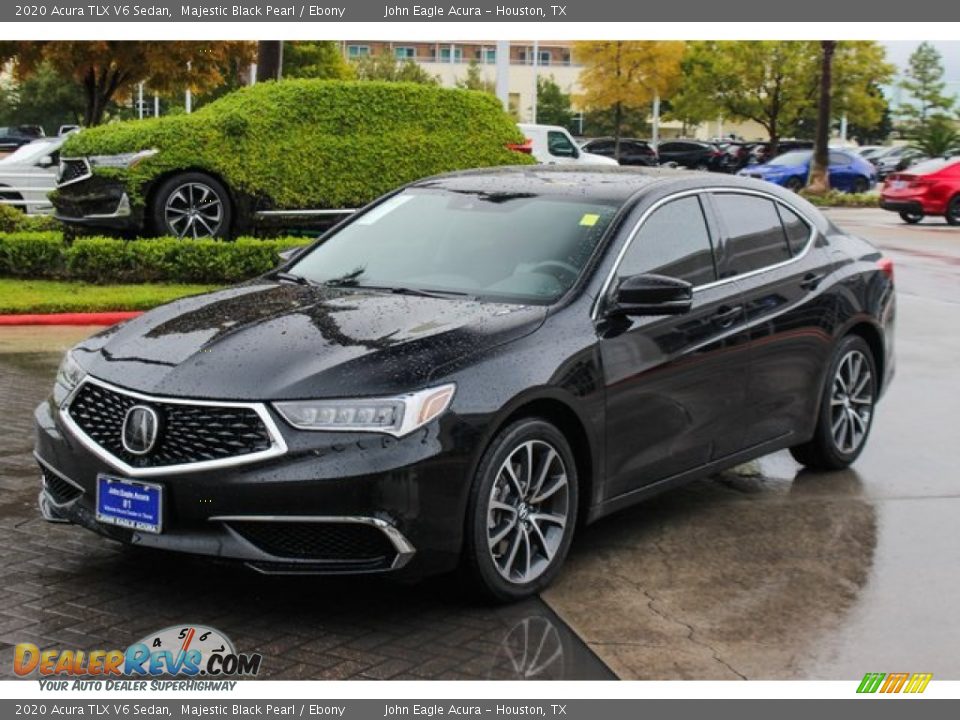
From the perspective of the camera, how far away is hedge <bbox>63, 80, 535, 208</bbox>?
14391 millimetres

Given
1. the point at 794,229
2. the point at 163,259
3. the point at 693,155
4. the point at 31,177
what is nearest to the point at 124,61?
the point at 31,177

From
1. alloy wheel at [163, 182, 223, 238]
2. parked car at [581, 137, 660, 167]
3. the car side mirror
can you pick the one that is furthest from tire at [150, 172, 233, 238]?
parked car at [581, 137, 660, 167]

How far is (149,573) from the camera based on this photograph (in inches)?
214

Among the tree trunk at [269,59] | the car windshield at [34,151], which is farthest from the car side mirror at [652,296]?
the car windshield at [34,151]

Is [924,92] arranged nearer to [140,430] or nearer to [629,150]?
[629,150]

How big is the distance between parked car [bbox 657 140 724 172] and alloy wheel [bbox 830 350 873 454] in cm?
4385

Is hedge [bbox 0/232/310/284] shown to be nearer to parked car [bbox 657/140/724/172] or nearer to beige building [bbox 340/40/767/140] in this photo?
parked car [bbox 657/140/724/172]

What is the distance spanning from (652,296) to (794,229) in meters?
1.82

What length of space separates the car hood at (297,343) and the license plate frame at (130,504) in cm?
35

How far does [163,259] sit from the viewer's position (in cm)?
1350

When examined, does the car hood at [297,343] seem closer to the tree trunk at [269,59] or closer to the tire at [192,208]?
the tire at [192,208]

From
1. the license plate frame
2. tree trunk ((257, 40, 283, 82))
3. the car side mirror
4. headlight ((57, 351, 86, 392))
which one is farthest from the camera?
tree trunk ((257, 40, 283, 82))

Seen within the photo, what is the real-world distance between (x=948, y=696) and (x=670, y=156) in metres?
51.1
